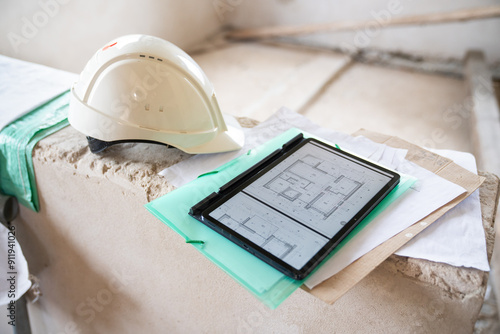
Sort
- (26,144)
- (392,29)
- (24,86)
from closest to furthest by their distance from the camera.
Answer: (26,144) → (24,86) → (392,29)

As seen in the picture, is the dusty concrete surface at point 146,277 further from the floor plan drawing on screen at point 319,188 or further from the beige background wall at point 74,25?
the beige background wall at point 74,25

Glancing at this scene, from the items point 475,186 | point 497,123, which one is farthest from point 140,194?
point 497,123

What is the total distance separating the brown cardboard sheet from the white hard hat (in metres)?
0.42

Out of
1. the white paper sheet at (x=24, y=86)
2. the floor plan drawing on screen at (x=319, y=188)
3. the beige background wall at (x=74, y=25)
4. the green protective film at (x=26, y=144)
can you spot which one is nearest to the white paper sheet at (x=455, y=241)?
the floor plan drawing on screen at (x=319, y=188)

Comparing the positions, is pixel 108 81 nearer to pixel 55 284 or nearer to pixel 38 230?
pixel 38 230

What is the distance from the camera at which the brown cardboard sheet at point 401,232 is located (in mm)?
558

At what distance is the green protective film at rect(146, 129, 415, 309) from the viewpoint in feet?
1.80

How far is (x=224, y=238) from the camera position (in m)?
0.63

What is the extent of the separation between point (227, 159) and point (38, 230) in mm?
730

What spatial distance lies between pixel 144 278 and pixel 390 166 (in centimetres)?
71

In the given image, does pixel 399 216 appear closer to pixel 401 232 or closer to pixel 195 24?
pixel 401 232

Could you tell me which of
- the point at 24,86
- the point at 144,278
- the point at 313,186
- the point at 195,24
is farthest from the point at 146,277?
the point at 195,24

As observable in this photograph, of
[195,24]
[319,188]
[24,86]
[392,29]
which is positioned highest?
[24,86]

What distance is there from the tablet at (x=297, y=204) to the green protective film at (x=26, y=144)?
0.58 meters
